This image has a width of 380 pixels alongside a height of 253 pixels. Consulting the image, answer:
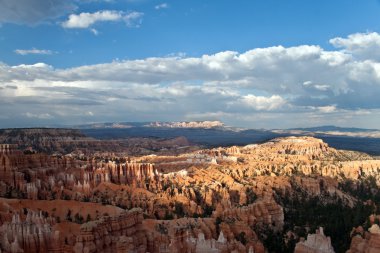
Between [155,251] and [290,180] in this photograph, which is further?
[290,180]

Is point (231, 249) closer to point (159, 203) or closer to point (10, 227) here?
point (10, 227)

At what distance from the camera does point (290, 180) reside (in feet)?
273

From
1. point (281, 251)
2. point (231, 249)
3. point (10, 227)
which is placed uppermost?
point (10, 227)

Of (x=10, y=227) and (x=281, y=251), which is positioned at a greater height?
(x=10, y=227)

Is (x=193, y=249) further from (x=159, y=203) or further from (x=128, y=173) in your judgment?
(x=128, y=173)

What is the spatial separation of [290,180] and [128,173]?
28.4 metres

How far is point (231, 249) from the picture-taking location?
39.8 m

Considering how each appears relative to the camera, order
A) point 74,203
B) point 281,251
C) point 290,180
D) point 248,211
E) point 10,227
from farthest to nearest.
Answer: point 290,180 < point 74,203 < point 248,211 < point 281,251 < point 10,227

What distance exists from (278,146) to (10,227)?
138830 millimetres

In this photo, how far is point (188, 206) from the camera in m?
66.3

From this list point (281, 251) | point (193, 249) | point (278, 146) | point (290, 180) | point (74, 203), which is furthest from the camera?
point (278, 146)

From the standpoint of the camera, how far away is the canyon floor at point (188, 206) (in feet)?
127

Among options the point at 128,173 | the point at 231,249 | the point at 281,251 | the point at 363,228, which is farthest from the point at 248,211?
the point at 128,173

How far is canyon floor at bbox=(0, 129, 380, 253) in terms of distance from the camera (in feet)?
127
